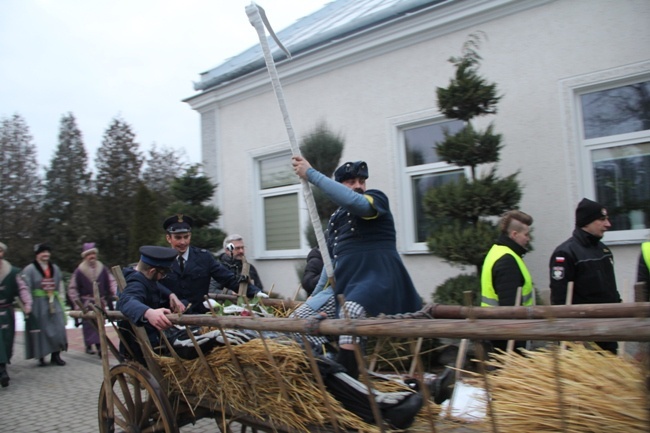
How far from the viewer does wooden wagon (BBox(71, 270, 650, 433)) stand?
65.1 inches

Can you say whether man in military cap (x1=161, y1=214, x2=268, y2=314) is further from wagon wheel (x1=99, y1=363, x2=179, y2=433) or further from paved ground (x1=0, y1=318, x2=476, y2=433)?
paved ground (x1=0, y1=318, x2=476, y2=433)

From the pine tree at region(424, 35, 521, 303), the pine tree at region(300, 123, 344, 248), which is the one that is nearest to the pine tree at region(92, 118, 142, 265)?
the pine tree at region(300, 123, 344, 248)

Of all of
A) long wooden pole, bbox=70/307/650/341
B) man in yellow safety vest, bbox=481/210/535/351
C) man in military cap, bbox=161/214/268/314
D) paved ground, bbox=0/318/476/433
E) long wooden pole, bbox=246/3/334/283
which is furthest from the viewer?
paved ground, bbox=0/318/476/433

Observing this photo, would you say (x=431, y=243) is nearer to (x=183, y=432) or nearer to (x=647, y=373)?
(x=183, y=432)

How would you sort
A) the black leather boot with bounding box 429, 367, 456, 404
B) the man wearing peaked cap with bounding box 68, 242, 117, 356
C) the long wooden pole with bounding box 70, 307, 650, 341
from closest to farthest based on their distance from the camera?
the long wooden pole with bounding box 70, 307, 650, 341 → the black leather boot with bounding box 429, 367, 456, 404 → the man wearing peaked cap with bounding box 68, 242, 117, 356

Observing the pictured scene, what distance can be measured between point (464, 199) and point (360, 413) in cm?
351

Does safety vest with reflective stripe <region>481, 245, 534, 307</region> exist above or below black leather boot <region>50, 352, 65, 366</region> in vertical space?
above

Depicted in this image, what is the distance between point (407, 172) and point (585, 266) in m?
3.91

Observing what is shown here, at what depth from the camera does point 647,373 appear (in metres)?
1.57

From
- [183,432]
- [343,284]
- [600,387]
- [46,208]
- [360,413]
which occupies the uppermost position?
[46,208]

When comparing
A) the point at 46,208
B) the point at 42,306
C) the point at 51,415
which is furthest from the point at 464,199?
the point at 46,208

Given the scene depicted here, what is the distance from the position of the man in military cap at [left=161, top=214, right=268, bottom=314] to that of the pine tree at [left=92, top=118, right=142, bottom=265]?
1096cm

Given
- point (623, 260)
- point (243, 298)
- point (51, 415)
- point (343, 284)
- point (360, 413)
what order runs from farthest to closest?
1. point (623, 260)
2. point (51, 415)
3. point (243, 298)
4. point (343, 284)
5. point (360, 413)

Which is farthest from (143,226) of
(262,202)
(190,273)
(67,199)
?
(190,273)
